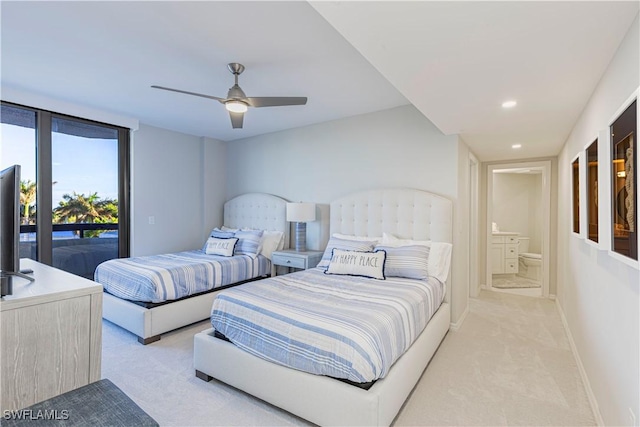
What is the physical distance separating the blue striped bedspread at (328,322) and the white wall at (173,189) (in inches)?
111

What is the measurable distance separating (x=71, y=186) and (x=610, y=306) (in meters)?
5.32

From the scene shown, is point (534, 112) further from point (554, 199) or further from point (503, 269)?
point (503, 269)

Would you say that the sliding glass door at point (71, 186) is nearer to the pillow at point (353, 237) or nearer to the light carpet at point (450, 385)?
the light carpet at point (450, 385)

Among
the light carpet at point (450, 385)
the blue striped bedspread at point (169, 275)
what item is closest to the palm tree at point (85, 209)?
the blue striped bedspread at point (169, 275)

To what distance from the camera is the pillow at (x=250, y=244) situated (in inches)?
171

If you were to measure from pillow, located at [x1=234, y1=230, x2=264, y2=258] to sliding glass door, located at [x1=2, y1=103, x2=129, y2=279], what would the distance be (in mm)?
1636

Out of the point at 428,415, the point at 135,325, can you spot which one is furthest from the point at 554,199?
the point at 135,325

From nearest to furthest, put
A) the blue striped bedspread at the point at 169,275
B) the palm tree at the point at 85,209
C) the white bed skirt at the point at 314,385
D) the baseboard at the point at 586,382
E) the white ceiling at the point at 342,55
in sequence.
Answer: the white ceiling at the point at 342,55
the white bed skirt at the point at 314,385
the baseboard at the point at 586,382
the blue striped bedspread at the point at 169,275
the palm tree at the point at 85,209

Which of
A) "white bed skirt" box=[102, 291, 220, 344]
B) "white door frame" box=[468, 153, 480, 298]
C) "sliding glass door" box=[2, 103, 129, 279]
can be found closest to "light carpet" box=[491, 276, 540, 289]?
"white door frame" box=[468, 153, 480, 298]

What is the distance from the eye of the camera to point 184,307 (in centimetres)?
336

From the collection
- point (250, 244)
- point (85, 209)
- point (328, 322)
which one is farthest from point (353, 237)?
point (85, 209)

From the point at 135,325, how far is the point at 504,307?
451cm

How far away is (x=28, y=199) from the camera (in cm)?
359

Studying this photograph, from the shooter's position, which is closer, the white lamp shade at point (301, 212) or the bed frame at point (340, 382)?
the bed frame at point (340, 382)
